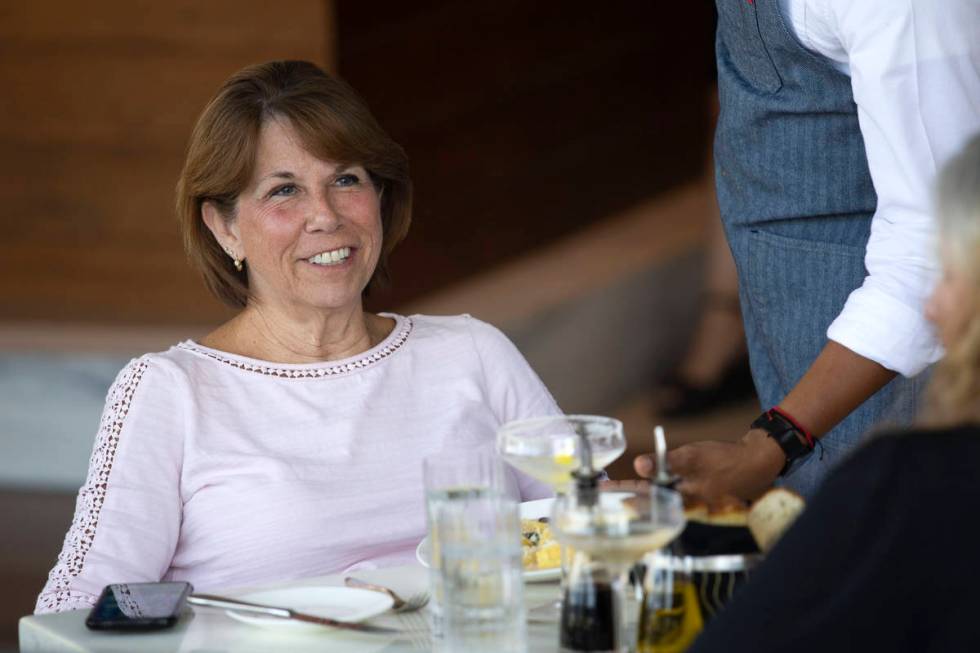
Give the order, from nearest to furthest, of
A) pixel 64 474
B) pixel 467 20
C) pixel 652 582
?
pixel 652 582 → pixel 64 474 → pixel 467 20

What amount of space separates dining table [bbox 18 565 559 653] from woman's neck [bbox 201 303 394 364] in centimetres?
74

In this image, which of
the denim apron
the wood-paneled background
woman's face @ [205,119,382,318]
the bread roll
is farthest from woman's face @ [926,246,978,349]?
the wood-paneled background

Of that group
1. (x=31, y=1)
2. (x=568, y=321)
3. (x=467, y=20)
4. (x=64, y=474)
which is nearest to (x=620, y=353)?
(x=568, y=321)

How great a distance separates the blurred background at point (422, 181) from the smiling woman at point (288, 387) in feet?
8.55

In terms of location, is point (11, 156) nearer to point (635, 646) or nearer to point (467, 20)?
point (467, 20)

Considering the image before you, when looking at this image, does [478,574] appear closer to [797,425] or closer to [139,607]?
[139,607]

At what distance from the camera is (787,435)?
1828mm

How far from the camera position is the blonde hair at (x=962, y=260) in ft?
3.59

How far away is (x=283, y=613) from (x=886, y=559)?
683 millimetres

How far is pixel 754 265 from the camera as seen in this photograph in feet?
7.50

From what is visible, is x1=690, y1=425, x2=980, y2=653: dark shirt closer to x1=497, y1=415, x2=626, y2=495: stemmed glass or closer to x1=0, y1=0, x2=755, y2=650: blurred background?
x1=497, y1=415, x2=626, y2=495: stemmed glass

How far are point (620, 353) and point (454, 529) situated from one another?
16.4 ft

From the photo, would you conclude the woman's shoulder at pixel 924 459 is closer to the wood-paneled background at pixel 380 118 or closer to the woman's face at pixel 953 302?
the woman's face at pixel 953 302

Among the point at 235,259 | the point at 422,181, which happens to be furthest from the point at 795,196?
the point at 422,181
